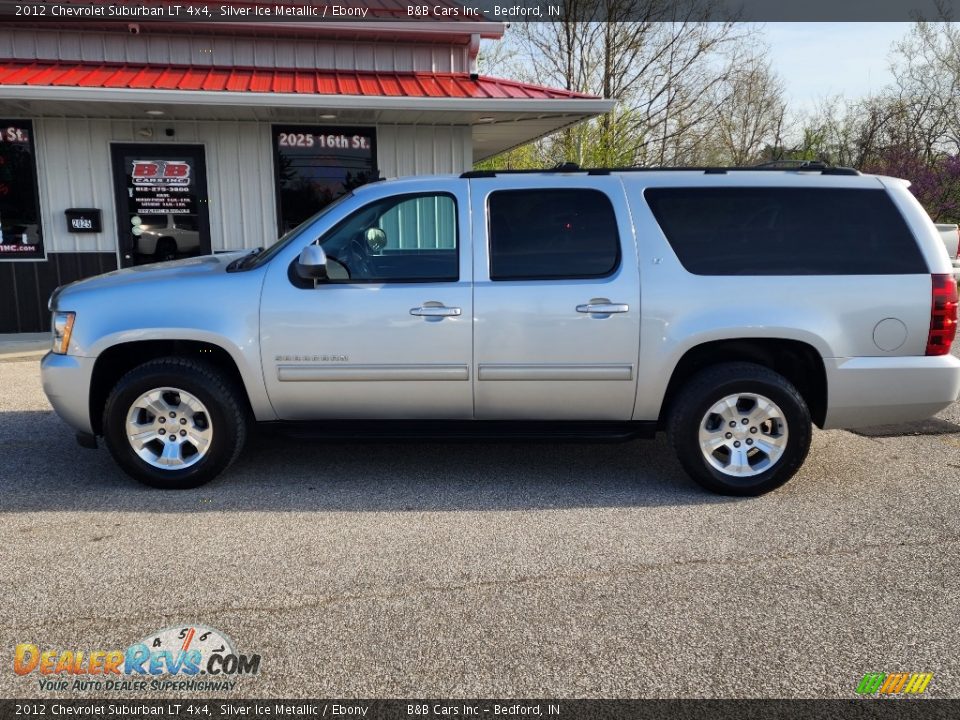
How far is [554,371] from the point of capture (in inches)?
181

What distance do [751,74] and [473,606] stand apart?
2899 cm

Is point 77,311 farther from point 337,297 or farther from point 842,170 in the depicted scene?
point 842,170

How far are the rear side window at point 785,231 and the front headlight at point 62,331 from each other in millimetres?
3596

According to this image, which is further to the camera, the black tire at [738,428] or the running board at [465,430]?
the running board at [465,430]

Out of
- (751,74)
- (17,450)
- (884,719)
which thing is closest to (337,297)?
(17,450)

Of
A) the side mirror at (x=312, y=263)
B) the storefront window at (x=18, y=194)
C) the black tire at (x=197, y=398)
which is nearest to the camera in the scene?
the side mirror at (x=312, y=263)

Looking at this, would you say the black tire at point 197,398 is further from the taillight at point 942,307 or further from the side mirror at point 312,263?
the taillight at point 942,307

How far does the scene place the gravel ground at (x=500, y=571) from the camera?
2.86 m

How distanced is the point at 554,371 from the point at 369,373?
1109 millimetres

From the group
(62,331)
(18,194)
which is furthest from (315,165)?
(62,331)

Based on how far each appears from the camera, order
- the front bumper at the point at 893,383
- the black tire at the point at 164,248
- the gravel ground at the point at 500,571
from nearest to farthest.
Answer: the gravel ground at the point at 500,571 < the front bumper at the point at 893,383 < the black tire at the point at 164,248

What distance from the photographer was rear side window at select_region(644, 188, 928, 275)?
455cm

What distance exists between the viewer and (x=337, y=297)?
15.1 feet

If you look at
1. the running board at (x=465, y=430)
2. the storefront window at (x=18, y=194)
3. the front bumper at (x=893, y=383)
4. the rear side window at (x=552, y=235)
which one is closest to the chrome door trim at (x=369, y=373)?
the running board at (x=465, y=430)
